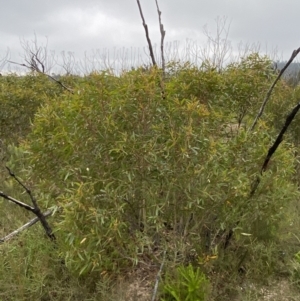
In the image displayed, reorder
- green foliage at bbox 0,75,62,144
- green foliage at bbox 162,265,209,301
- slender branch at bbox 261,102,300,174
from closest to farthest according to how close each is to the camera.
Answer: green foliage at bbox 162,265,209,301 < slender branch at bbox 261,102,300,174 < green foliage at bbox 0,75,62,144

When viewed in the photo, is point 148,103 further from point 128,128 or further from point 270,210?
point 270,210

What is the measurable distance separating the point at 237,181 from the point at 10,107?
3.89 meters

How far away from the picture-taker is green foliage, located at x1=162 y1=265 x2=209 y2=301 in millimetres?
2268

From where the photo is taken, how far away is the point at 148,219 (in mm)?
2271

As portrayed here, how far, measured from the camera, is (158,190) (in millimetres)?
2246

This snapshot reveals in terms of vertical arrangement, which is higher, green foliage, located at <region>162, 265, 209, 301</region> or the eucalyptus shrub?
the eucalyptus shrub

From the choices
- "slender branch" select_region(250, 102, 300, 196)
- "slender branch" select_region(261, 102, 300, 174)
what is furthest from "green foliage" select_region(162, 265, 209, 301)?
"slender branch" select_region(261, 102, 300, 174)

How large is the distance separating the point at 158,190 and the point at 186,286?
590mm

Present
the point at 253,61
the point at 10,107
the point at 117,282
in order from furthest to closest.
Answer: the point at 10,107, the point at 253,61, the point at 117,282

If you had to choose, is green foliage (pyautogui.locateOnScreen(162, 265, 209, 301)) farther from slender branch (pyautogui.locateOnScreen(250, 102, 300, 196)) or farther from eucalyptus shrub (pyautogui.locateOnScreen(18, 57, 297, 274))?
slender branch (pyautogui.locateOnScreen(250, 102, 300, 196))

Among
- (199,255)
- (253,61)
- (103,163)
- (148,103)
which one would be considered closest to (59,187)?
(103,163)

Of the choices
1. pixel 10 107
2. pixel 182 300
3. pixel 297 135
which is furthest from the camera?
pixel 10 107

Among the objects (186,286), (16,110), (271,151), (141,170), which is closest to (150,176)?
(141,170)

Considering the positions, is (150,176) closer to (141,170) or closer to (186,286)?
(141,170)
